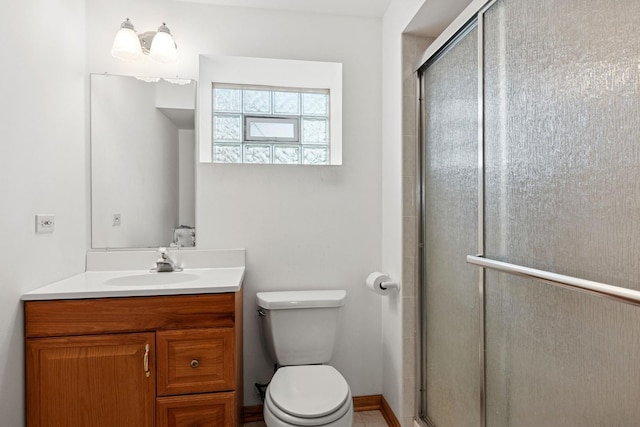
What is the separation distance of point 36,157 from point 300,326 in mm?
1366

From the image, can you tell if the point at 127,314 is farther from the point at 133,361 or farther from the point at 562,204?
the point at 562,204

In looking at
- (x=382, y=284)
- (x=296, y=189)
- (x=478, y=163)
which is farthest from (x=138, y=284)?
(x=478, y=163)

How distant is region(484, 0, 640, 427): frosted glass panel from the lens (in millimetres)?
719

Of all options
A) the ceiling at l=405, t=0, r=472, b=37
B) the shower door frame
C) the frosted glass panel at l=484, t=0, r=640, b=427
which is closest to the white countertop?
the shower door frame

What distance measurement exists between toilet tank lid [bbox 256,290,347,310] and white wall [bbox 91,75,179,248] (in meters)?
0.65

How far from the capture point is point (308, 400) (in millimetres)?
1440

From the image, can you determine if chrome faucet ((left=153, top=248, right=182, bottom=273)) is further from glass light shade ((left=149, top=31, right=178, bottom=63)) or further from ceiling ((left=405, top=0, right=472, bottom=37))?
ceiling ((left=405, top=0, right=472, bottom=37))

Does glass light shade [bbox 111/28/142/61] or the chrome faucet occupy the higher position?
glass light shade [bbox 111/28/142/61]

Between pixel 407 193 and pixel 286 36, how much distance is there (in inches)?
44.7

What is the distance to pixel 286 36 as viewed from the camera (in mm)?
2037

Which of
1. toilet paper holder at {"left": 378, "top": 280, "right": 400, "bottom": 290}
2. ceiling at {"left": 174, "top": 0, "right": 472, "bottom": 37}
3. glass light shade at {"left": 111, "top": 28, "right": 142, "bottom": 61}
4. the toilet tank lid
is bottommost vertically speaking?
the toilet tank lid

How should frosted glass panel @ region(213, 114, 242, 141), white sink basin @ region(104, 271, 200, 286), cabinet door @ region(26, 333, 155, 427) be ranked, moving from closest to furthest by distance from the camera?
cabinet door @ region(26, 333, 155, 427) → white sink basin @ region(104, 271, 200, 286) → frosted glass panel @ region(213, 114, 242, 141)

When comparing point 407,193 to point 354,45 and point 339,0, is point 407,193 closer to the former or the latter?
point 354,45

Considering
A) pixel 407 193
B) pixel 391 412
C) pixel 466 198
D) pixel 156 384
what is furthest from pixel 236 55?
pixel 391 412
